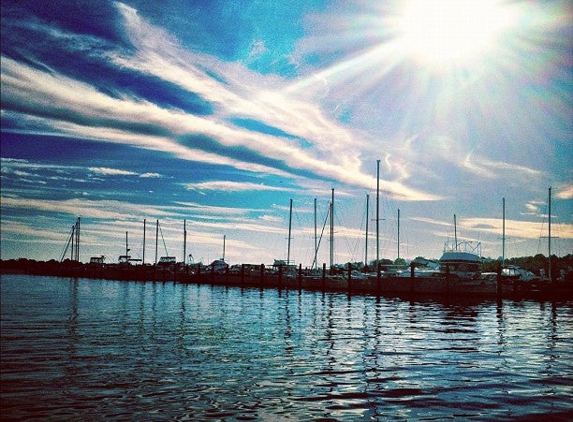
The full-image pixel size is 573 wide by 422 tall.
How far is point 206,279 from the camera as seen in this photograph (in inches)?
3893

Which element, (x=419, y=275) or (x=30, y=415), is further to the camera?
(x=419, y=275)

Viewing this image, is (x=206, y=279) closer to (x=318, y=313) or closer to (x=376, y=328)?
(x=318, y=313)

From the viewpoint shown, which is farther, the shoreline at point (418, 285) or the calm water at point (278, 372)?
the shoreline at point (418, 285)

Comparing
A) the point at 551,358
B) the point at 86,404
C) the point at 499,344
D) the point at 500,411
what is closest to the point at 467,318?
the point at 499,344

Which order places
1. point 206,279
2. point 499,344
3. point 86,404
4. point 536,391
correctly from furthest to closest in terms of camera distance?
point 206,279 < point 499,344 < point 536,391 < point 86,404

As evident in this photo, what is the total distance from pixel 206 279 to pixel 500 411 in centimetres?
9066

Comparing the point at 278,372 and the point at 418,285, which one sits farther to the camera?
the point at 418,285

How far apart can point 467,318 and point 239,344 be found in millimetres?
18696

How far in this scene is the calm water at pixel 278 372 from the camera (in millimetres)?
10625

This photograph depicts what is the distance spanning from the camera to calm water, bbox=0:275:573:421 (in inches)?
418

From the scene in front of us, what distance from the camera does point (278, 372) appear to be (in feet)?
47.0

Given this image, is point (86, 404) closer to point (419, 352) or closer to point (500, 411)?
point (500, 411)

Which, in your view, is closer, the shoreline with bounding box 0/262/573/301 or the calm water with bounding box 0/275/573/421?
the calm water with bounding box 0/275/573/421

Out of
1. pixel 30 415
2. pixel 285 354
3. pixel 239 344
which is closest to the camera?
pixel 30 415
